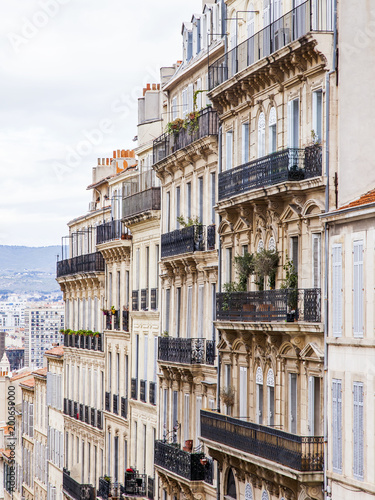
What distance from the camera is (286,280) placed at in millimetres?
36281

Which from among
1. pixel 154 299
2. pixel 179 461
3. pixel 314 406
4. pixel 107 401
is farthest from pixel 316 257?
pixel 107 401

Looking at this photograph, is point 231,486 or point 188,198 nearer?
point 231,486

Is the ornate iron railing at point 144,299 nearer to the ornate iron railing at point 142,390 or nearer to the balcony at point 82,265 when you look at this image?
the ornate iron railing at point 142,390

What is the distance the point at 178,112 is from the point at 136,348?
11.6m

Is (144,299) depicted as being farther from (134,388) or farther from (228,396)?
(228,396)

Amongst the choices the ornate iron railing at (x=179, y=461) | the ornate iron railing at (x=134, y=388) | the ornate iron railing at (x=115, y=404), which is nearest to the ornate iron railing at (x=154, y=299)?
the ornate iron railing at (x=134, y=388)

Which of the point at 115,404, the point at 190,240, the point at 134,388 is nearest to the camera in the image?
the point at 190,240

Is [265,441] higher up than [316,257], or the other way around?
[316,257]

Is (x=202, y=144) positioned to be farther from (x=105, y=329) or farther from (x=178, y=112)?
(x=105, y=329)

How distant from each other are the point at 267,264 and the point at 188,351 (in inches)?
382

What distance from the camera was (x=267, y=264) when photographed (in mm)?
37469

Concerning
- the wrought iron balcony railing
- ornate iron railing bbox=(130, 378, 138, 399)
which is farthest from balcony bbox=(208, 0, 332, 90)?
ornate iron railing bbox=(130, 378, 138, 399)

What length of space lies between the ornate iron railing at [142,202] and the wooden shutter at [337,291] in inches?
846

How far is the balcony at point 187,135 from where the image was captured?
44906mm
